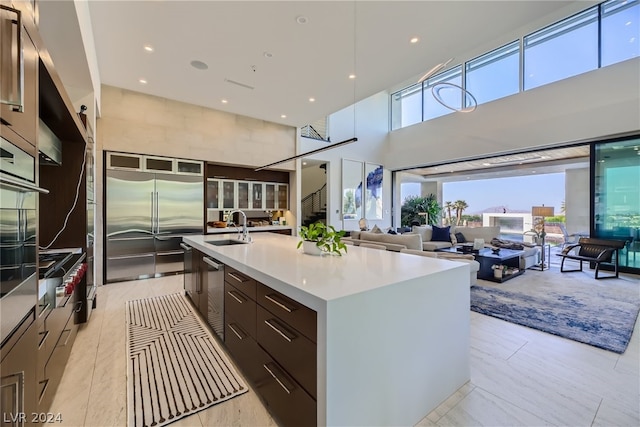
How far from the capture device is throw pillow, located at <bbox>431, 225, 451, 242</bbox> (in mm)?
7129

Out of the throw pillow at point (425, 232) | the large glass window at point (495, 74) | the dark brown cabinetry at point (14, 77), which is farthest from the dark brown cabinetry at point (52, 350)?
the large glass window at point (495, 74)

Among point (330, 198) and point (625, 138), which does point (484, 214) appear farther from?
point (330, 198)

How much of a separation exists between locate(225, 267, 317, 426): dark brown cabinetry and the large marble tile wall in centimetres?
437

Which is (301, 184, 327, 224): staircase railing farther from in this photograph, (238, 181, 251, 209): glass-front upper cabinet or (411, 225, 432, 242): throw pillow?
(411, 225, 432, 242): throw pillow

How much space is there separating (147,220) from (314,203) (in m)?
5.96

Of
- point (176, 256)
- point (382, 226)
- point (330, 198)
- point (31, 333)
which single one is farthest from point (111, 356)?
point (382, 226)

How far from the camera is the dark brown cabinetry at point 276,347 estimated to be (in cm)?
129

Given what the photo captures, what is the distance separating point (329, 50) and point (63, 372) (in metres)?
4.56

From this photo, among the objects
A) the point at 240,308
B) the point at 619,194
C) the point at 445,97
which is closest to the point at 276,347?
the point at 240,308

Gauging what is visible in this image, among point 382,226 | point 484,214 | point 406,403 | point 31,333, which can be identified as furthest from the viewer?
point 484,214

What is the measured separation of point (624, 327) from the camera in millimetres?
2926

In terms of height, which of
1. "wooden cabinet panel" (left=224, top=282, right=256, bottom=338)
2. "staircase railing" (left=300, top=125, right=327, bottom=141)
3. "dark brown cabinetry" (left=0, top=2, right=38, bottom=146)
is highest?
"staircase railing" (left=300, top=125, right=327, bottom=141)

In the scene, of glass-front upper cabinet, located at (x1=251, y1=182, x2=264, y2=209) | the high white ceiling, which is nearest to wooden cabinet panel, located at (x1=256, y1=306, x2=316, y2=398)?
the high white ceiling

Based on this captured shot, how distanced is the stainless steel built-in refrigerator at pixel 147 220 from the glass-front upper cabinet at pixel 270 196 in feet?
5.77
